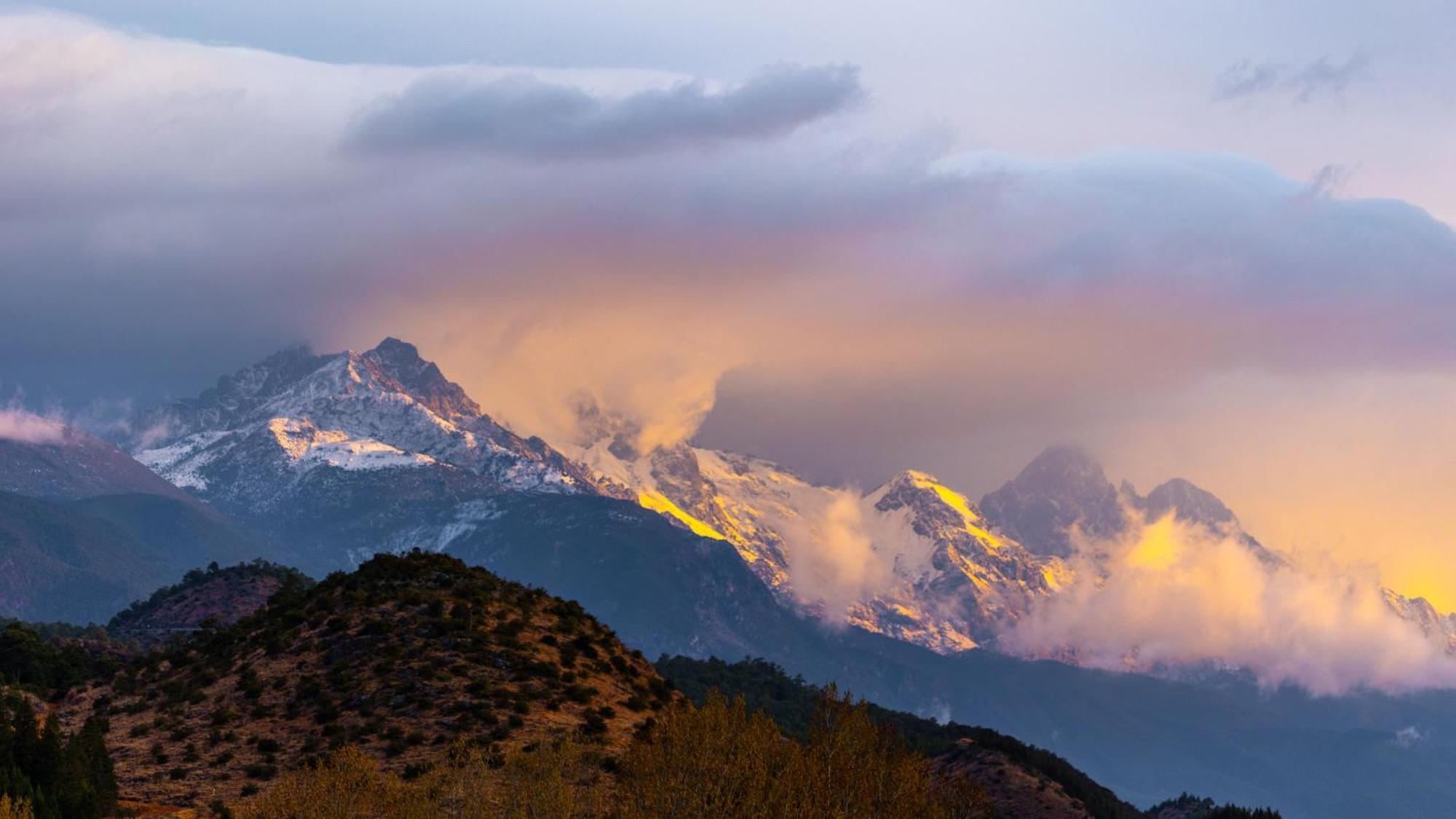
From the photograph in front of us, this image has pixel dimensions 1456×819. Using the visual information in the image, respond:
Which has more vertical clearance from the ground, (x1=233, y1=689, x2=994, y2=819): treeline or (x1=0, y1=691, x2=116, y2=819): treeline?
(x1=233, y1=689, x2=994, y2=819): treeline

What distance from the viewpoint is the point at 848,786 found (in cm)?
10688

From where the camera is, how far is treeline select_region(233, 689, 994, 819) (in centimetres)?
10000

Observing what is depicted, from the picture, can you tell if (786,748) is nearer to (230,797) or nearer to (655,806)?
(655,806)

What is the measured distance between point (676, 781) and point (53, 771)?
49.7 m

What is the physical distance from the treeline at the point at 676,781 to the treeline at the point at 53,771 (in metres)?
8.97

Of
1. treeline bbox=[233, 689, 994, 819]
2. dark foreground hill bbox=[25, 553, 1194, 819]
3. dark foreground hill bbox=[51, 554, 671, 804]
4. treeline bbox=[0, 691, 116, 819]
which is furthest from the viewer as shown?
dark foreground hill bbox=[51, 554, 671, 804]

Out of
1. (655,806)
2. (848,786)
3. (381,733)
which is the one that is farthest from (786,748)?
(381,733)

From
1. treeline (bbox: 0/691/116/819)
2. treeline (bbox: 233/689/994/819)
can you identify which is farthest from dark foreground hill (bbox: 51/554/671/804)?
treeline (bbox: 233/689/994/819)

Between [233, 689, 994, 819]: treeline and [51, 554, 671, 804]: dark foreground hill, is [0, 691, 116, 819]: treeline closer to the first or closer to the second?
[51, 554, 671, 804]: dark foreground hill

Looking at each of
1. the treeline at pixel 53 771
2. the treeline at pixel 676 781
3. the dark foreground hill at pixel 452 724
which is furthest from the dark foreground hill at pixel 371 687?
the treeline at pixel 676 781

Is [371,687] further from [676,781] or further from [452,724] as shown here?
[676,781]

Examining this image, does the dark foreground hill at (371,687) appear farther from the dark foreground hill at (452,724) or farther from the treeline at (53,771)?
the treeline at (53,771)

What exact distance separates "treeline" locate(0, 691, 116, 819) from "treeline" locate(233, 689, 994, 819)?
8970mm

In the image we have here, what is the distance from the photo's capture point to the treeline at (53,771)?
114 m
